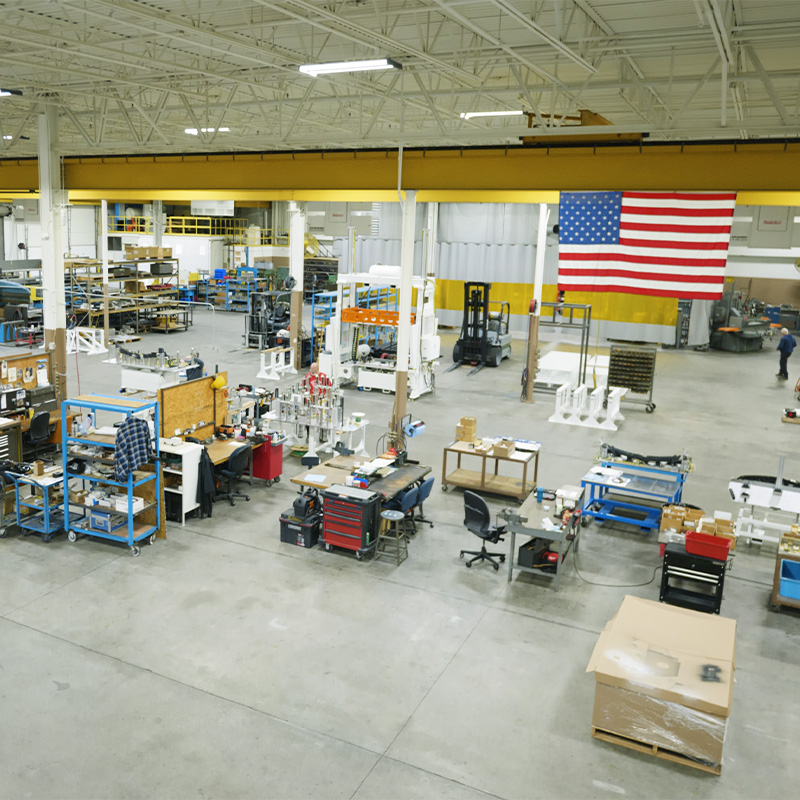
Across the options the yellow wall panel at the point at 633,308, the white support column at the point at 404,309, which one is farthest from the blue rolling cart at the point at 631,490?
the yellow wall panel at the point at 633,308

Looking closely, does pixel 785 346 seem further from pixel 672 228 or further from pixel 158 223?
pixel 158 223

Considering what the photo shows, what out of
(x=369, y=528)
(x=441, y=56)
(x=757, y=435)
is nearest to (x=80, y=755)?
(x=369, y=528)

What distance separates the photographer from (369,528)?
9555mm

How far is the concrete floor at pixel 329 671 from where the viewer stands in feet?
19.0

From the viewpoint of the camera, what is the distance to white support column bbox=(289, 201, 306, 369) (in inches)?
804

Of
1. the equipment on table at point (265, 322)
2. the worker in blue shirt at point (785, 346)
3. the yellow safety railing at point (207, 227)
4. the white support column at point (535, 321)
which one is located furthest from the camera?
the yellow safety railing at point (207, 227)

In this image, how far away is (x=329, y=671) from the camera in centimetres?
714

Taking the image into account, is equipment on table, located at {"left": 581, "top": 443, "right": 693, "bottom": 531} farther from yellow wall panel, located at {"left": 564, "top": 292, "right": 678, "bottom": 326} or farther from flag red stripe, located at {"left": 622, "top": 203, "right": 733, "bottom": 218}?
yellow wall panel, located at {"left": 564, "top": 292, "right": 678, "bottom": 326}

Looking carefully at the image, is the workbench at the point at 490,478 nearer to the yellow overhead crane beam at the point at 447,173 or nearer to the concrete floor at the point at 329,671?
the concrete floor at the point at 329,671

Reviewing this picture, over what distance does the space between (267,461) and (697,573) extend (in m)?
6.50

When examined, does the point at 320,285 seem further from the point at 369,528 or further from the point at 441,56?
the point at 369,528

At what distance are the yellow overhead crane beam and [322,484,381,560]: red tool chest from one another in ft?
20.4

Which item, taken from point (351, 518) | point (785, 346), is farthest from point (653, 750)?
point (785, 346)

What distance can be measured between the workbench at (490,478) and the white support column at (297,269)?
9.49 meters
